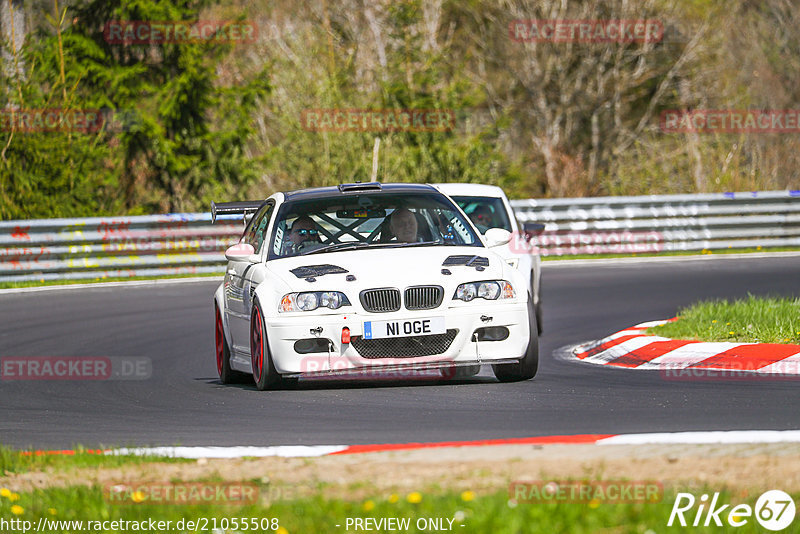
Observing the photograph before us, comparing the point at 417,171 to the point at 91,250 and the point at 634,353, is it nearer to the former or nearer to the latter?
the point at 91,250

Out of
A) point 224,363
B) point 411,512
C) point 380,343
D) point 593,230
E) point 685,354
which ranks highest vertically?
point 411,512

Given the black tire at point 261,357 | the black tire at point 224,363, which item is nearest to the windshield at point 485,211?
the black tire at point 224,363

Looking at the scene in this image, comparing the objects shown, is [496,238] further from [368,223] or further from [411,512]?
[411,512]

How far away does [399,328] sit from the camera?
9.66 metres

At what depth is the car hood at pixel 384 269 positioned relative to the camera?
32.2 feet

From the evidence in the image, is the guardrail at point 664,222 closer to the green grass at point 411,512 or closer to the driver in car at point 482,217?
the driver in car at point 482,217

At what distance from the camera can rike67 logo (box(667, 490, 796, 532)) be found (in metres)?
5.09

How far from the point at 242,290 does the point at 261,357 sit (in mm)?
964

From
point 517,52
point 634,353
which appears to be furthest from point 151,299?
point 517,52

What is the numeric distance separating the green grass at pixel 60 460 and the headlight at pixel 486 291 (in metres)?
3.31

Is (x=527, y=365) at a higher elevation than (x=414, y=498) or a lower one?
lower

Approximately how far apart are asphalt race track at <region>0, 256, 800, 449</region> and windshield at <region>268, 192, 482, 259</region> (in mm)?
1080

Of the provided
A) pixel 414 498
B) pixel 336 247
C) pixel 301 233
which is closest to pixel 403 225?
pixel 336 247

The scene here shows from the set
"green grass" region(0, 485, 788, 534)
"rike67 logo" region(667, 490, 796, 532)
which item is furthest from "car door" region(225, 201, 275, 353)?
"rike67 logo" region(667, 490, 796, 532)
